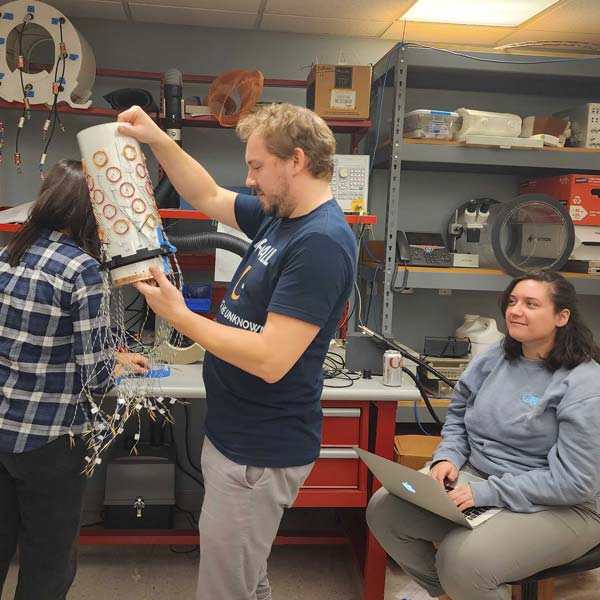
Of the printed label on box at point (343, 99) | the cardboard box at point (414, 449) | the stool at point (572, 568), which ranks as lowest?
the stool at point (572, 568)

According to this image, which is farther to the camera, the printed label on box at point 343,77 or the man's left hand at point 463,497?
the printed label on box at point 343,77

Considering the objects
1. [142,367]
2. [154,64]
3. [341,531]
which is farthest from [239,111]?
[341,531]

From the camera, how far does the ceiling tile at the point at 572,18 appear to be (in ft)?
8.02

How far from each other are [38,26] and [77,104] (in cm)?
39

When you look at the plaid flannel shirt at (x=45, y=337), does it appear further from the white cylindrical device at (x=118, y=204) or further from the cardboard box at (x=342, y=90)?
the cardboard box at (x=342, y=90)

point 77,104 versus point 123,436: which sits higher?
point 77,104

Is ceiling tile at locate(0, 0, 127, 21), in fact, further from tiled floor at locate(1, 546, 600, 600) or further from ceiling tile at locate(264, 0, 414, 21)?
tiled floor at locate(1, 546, 600, 600)

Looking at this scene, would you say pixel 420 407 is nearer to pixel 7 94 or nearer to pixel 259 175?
pixel 259 175

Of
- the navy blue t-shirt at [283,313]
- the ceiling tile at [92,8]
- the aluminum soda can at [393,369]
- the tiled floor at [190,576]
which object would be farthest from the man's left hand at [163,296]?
the ceiling tile at [92,8]

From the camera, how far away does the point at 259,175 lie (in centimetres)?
125

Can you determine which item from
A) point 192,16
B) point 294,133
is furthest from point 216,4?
point 294,133

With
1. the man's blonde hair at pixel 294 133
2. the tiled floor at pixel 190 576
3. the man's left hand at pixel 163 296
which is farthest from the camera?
the tiled floor at pixel 190 576

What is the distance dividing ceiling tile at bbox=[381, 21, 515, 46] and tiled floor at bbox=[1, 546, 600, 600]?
7.89 ft

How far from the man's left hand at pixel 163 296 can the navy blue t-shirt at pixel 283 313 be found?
181mm
